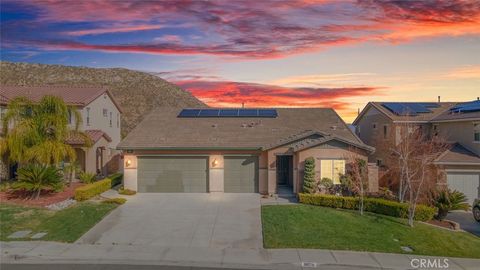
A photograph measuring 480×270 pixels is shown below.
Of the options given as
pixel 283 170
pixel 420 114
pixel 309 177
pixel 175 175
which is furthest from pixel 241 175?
pixel 420 114

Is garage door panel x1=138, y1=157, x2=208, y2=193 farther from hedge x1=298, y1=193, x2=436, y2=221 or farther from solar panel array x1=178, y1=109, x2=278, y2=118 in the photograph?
hedge x1=298, y1=193, x2=436, y2=221

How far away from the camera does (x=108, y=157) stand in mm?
32875

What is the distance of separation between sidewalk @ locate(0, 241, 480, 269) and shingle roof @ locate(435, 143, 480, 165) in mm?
10309

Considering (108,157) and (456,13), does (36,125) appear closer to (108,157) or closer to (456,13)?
(108,157)

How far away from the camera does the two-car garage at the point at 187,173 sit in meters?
25.3

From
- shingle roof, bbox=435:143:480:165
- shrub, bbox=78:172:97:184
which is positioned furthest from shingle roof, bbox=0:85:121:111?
shingle roof, bbox=435:143:480:165

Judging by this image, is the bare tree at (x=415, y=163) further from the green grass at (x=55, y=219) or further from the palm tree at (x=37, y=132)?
the palm tree at (x=37, y=132)

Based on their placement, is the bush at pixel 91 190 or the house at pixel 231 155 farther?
the house at pixel 231 155

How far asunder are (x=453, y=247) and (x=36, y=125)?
72.9 ft

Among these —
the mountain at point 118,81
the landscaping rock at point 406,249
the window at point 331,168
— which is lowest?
the landscaping rock at point 406,249

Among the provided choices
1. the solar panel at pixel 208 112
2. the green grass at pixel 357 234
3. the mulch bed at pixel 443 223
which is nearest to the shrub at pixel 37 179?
the solar panel at pixel 208 112

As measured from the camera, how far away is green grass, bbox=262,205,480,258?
1514cm

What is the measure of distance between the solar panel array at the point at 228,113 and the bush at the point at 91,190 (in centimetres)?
826

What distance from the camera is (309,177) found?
22.9m
